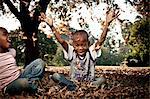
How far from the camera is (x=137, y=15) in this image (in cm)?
358

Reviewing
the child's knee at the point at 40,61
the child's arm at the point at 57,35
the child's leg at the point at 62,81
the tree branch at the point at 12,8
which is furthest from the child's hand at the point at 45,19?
the child's leg at the point at 62,81

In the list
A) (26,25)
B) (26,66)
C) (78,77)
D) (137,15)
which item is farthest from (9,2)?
(137,15)

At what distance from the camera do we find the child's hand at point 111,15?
11.2 feet

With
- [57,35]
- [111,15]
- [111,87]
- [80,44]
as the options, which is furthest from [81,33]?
[111,87]

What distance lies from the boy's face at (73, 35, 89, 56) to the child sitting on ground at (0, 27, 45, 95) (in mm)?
312

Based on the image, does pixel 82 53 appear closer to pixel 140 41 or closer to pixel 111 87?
pixel 111 87

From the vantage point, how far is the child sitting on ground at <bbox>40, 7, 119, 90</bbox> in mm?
3395

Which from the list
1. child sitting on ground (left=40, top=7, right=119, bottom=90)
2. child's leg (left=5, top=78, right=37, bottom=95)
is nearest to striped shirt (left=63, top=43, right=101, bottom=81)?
child sitting on ground (left=40, top=7, right=119, bottom=90)

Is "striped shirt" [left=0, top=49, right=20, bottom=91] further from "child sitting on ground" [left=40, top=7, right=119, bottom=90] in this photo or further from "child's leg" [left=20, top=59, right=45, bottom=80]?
"child sitting on ground" [left=40, top=7, right=119, bottom=90]

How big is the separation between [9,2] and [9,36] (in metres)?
0.31

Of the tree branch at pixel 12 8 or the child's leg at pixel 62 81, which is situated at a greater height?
the tree branch at pixel 12 8

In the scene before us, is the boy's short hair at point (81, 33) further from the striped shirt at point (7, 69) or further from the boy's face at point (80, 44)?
the striped shirt at point (7, 69)

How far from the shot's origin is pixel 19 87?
322 centimetres

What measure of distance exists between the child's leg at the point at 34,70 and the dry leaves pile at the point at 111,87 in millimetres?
58
